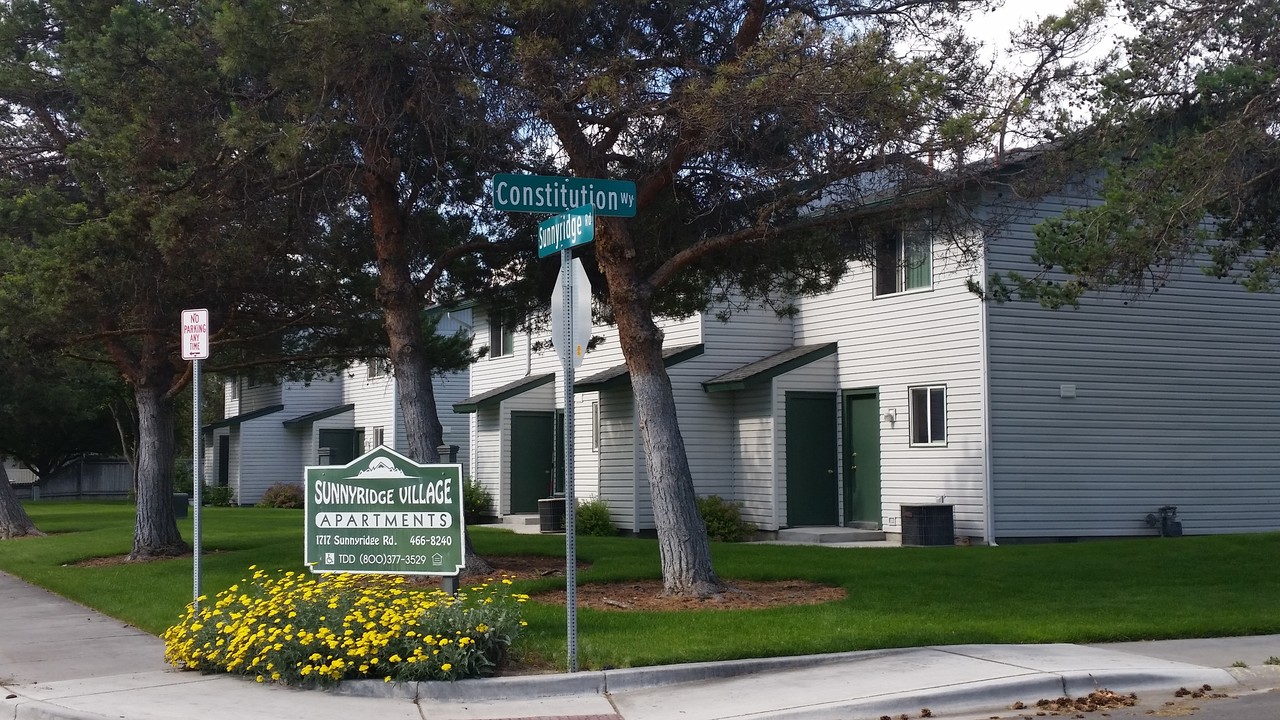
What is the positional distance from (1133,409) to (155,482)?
15769mm

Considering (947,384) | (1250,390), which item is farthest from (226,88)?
(1250,390)

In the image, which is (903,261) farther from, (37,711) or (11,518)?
(11,518)

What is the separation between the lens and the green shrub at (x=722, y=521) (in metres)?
21.8

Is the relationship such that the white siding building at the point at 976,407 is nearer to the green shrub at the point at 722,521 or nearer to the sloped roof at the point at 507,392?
the green shrub at the point at 722,521

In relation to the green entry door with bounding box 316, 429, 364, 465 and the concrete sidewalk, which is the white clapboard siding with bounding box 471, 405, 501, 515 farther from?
the concrete sidewalk

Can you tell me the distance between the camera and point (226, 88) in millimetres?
14531

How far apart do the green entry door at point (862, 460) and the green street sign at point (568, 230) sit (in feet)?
41.8

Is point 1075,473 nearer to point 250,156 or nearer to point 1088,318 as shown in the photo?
point 1088,318

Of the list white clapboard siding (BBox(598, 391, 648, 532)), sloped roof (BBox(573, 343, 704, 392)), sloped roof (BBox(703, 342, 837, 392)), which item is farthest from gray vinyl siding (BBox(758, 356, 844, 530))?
white clapboard siding (BBox(598, 391, 648, 532))

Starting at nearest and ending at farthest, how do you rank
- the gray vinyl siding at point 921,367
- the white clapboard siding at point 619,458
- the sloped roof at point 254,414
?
the gray vinyl siding at point 921,367 < the white clapboard siding at point 619,458 < the sloped roof at point 254,414

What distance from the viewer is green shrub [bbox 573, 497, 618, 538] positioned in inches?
920

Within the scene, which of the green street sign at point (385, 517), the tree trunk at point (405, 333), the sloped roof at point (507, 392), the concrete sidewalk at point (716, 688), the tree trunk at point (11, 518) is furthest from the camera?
the sloped roof at point (507, 392)

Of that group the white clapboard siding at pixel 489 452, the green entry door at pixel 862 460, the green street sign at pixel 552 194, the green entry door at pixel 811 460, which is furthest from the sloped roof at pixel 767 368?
the green street sign at pixel 552 194

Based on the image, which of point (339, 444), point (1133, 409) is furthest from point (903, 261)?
point (339, 444)
